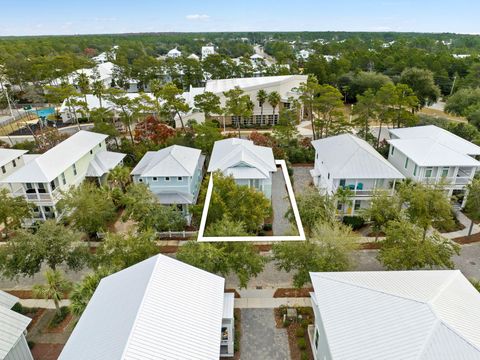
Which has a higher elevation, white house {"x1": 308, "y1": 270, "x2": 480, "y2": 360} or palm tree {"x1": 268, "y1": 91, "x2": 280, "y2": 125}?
palm tree {"x1": 268, "y1": 91, "x2": 280, "y2": 125}

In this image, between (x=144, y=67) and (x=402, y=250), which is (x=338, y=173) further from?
(x=144, y=67)

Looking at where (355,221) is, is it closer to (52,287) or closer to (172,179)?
(172,179)

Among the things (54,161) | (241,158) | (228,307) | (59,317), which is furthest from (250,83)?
(59,317)

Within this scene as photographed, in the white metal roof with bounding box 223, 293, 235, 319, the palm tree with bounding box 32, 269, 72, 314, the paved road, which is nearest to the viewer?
the white metal roof with bounding box 223, 293, 235, 319

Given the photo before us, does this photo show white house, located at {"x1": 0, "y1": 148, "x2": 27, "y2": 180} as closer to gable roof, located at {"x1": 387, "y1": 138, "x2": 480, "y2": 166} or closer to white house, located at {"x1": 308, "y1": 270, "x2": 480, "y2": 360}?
white house, located at {"x1": 308, "y1": 270, "x2": 480, "y2": 360}

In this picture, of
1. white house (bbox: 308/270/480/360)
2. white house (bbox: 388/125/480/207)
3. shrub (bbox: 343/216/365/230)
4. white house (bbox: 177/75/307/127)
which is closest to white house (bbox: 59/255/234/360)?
white house (bbox: 308/270/480/360)

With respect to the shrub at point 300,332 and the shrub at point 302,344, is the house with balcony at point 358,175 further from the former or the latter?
the shrub at point 302,344

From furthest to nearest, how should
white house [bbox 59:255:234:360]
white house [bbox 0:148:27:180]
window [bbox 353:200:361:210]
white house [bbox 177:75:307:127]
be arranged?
→ 1. white house [bbox 177:75:307:127]
2. white house [bbox 0:148:27:180]
3. window [bbox 353:200:361:210]
4. white house [bbox 59:255:234:360]

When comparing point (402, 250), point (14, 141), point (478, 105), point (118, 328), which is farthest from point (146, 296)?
point (478, 105)
